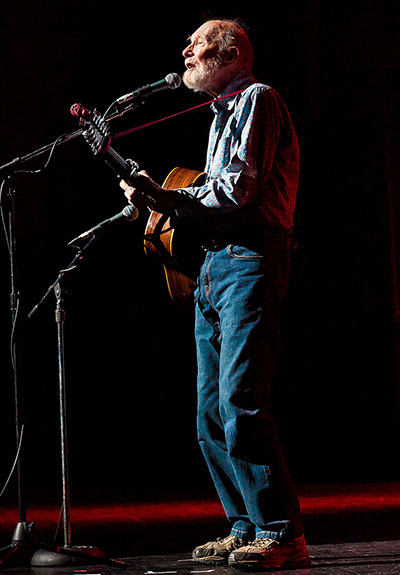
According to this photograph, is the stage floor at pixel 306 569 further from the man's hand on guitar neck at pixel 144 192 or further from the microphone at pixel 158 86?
the microphone at pixel 158 86

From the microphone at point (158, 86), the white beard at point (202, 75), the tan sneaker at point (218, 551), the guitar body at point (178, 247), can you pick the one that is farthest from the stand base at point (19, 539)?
the white beard at point (202, 75)

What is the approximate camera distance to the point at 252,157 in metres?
2.03

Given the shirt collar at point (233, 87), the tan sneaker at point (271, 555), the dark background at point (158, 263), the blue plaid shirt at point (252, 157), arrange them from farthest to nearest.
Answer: the dark background at point (158, 263)
the shirt collar at point (233, 87)
the blue plaid shirt at point (252, 157)
the tan sneaker at point (271, 555)

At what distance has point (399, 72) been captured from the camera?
511cm

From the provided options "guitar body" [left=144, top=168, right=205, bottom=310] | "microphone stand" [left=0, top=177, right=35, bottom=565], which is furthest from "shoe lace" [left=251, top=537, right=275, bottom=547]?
"guitar body" [left=144, top=168, right=205, bottom=310]

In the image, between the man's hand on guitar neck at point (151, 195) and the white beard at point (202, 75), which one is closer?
the man's hand on guitar neck at point (151, 195)

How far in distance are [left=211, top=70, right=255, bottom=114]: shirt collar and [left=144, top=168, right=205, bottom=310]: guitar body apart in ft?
0.83

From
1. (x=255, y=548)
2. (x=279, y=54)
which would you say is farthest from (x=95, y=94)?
(x=255, y=548)

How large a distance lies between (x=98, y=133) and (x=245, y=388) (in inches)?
31.4

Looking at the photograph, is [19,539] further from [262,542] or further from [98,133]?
[98,133]

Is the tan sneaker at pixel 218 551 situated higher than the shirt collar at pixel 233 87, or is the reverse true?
the shirt collar at pixel 233 87

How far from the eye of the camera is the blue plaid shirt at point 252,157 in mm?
2010

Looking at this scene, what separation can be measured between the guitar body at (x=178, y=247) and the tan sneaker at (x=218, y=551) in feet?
2.46

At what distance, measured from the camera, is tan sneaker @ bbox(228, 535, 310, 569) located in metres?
1.91
